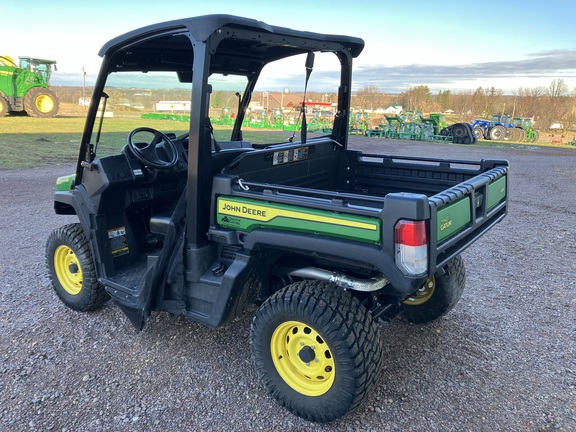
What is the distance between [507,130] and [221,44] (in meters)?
25.1

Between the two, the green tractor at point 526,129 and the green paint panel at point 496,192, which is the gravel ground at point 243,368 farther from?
the green tractor at point 526,129

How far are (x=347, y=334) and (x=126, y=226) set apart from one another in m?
2.04

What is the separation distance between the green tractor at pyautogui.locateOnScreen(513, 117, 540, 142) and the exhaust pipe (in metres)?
25.4

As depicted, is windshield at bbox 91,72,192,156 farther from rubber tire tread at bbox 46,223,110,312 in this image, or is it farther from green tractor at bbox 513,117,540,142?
green tractor at bbox 513,117,540,142

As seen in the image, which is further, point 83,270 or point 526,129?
point 526,129

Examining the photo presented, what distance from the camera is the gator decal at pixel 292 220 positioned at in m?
2.46

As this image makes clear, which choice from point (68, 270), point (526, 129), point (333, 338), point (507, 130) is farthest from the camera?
point (526, 129)

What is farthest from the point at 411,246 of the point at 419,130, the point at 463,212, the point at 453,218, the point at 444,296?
the point at 419,130

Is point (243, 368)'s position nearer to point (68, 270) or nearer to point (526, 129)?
point (68, 270)

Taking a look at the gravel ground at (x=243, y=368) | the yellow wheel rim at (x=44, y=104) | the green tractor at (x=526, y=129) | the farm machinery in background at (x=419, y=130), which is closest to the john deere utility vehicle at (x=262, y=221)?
the gravel ground at (x=243, y=368)

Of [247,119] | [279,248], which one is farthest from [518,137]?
[279,248]

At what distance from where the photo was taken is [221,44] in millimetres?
3404

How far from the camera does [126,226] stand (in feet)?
12.4

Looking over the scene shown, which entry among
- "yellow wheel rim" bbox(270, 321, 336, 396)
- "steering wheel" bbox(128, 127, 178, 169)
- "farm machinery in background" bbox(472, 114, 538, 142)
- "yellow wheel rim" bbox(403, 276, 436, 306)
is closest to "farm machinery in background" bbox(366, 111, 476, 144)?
"farm machinery in background" bbox(472, 114, 538, 142)
